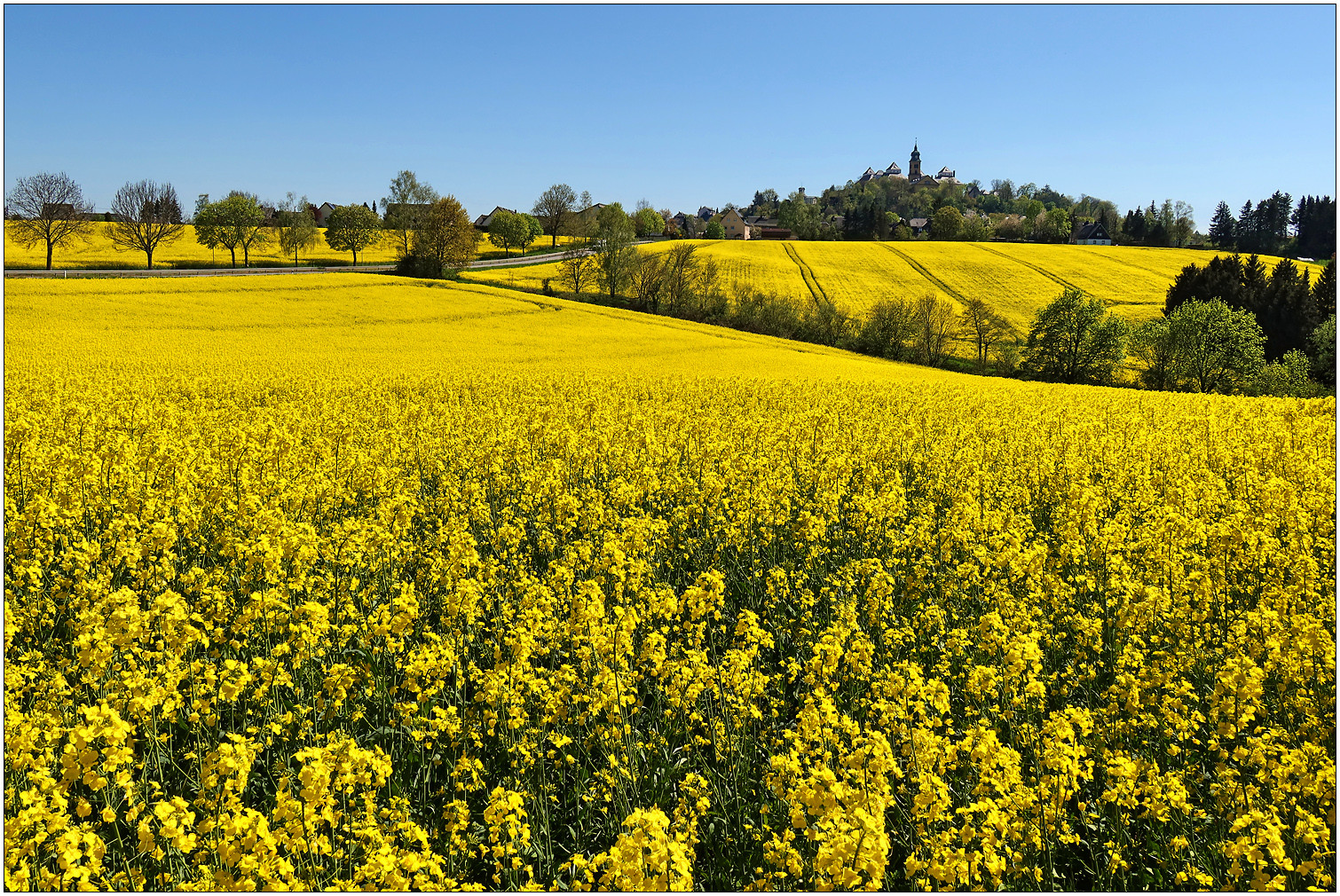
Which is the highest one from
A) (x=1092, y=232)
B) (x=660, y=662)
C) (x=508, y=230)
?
(x=1092, y=232)

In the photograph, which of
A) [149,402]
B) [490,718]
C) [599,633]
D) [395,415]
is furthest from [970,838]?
[149,402]

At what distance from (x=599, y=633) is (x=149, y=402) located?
14593 millimetres

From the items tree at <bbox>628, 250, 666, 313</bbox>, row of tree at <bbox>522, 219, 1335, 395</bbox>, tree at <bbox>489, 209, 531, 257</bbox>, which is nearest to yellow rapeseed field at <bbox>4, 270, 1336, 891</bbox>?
row of tree at <bbox>522, 219, 1335, 395</bbox>

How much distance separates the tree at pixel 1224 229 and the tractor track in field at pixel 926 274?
5612cm

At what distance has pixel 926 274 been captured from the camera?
75.8 m

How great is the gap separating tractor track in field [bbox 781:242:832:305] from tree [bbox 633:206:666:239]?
25.5 metres

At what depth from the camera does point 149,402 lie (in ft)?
48.4

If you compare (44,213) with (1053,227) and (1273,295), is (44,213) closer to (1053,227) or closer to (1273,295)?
(1273,295)

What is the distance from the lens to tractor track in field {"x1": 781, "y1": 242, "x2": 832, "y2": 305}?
2456 inches

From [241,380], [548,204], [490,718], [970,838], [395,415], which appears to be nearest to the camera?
[970,838]

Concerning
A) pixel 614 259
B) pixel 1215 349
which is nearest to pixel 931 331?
pixel 1215 349

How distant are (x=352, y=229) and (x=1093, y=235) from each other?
112 meters

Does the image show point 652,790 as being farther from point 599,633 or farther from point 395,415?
point 395,415

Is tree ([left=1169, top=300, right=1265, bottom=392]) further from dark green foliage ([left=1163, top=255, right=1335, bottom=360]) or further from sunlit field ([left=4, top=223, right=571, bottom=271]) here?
sunlit field ([left=4, top=223, right=571, bottom=271])
